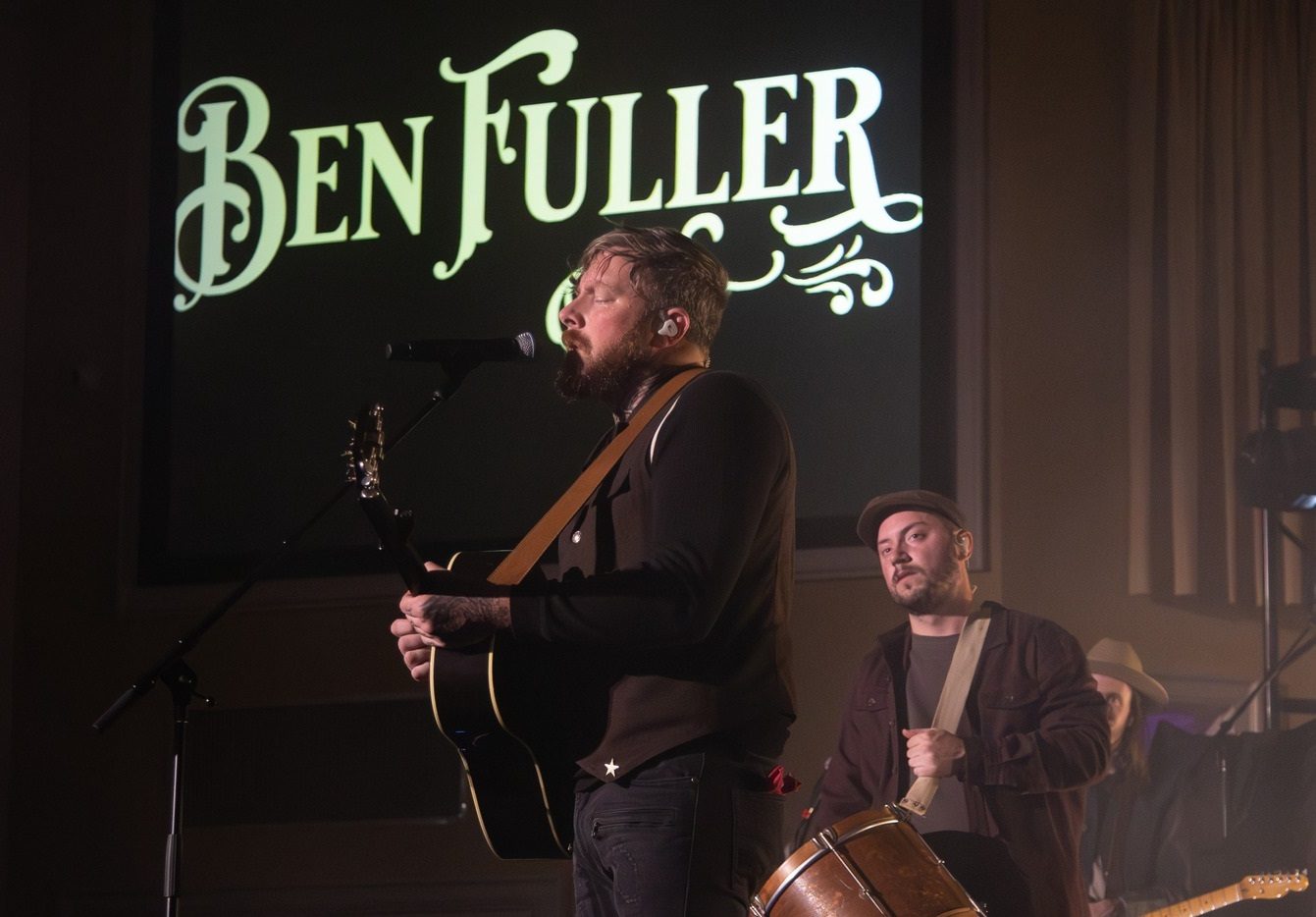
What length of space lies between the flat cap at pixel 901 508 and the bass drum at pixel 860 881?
63.2 inches

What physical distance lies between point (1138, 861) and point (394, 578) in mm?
2109

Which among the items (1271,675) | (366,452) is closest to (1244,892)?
(1271,675)

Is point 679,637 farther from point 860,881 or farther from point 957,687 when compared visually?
point 957,687

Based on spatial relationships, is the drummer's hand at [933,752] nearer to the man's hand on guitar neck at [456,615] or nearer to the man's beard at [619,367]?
the man's beard at [619,367]

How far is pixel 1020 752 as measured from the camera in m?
3.92

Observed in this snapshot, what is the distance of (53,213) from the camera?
534cm

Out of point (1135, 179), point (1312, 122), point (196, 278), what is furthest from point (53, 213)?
point (1312, 122)

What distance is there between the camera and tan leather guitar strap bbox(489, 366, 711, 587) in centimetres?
242

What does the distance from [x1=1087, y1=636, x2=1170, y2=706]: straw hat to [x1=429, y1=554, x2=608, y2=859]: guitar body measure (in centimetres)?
197

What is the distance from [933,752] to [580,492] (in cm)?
177

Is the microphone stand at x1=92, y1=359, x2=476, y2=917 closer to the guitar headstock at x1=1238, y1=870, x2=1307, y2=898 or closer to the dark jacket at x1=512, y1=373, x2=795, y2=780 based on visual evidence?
the dark jacket at x1=512, y1=373, x2=795, y2=780

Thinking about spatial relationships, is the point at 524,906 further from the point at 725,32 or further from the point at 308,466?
the point at 725,32

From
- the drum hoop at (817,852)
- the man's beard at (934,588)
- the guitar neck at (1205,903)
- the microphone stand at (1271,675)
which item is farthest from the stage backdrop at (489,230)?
the drum hoop at (817,852)

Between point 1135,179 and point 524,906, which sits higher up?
point 1135,179
